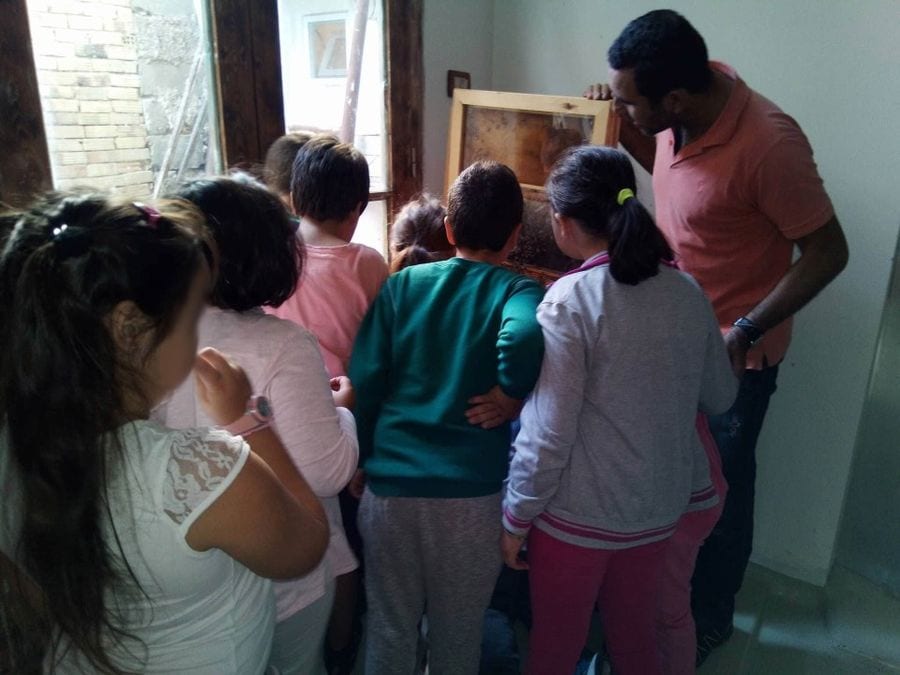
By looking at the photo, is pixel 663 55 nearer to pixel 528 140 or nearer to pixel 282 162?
pixel 528 140

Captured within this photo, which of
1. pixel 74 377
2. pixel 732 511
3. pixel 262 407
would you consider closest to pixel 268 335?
pixel 262 407

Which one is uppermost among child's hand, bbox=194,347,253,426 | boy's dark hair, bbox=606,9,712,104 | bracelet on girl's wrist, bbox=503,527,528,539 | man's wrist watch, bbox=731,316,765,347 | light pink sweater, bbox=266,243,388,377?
boy's dark hair, bbox=606,9,712,104

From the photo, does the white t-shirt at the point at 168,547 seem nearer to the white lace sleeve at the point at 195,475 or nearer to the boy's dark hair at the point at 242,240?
the white lace sleeve at the point at 195,475

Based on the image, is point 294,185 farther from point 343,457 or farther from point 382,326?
point 343,457

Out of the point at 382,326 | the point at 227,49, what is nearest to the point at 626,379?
the point at 382,326

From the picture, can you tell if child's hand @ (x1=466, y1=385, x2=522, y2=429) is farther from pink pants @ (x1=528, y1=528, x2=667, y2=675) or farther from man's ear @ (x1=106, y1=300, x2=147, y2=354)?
man's ear @ (x1=106, y1=300, x2=147, y2=354)

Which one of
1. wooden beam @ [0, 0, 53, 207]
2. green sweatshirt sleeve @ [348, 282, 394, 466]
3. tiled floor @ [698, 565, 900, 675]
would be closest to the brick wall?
wooden beam @ [0, 0, 53, 207]

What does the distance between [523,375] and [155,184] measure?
1104mm

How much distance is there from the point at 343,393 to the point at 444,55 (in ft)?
5.25

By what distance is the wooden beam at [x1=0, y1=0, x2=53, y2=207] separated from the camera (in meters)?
1.33

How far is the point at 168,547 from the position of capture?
0.72 m

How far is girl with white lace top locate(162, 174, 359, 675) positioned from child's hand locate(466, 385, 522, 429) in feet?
0.86

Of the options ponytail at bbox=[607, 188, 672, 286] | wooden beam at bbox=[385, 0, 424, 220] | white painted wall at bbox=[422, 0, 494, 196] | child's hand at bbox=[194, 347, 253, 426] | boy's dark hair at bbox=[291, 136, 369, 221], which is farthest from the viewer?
white painted wall at bbox=[422, 0, 494, 196]

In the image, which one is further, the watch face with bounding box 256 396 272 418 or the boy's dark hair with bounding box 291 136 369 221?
the boy's dark hair with bounding box 291 136 369 221
